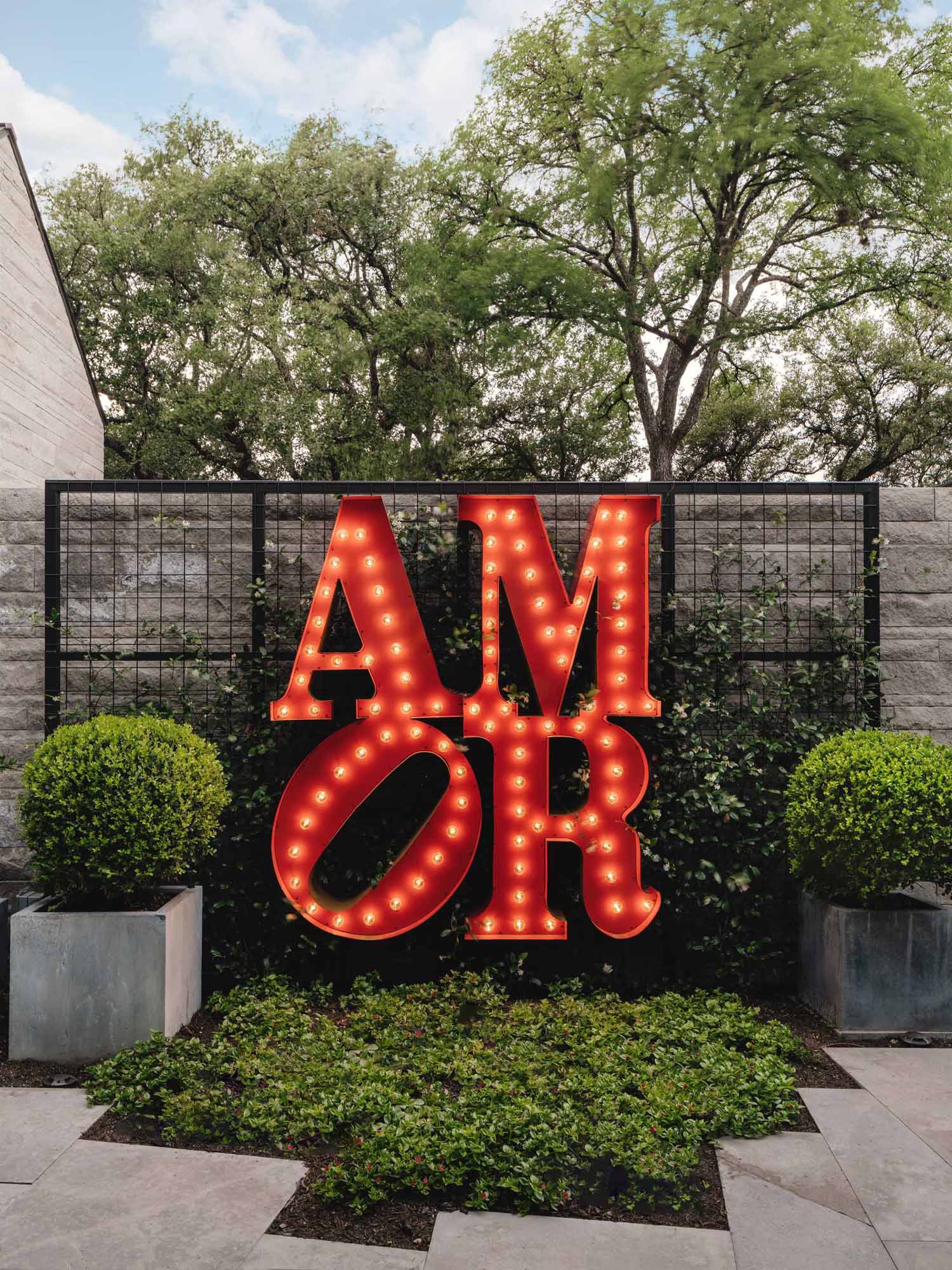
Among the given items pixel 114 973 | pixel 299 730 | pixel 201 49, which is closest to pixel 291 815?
pixel 299 730

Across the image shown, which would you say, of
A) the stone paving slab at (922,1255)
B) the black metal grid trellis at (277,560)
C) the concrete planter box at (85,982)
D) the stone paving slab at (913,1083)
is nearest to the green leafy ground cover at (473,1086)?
the concrete planter box at (85,982)

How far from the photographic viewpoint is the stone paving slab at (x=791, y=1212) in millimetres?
2348

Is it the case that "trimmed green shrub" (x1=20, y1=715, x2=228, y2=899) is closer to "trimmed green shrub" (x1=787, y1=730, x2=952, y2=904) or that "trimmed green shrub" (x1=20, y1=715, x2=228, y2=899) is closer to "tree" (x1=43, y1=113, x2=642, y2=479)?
"trimmed green shrub" (x1=787, y1=730, x2=952, y2=904)

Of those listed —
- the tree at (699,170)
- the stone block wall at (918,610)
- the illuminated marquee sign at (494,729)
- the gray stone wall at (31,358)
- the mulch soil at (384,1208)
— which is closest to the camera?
the mulch soil at (384,1208)

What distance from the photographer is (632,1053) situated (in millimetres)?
3500

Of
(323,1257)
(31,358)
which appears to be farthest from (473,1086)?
(31,358)

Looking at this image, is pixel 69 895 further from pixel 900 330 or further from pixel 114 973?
pixel 900 330

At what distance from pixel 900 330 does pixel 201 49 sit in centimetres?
1549

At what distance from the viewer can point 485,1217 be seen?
2.52m

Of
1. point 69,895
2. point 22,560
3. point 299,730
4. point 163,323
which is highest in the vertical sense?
point 163,323

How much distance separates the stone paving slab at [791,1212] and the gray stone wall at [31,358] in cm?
708

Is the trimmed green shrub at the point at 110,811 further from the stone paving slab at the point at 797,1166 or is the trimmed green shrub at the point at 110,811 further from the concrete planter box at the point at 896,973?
the concrete planter box at the point at 896,973

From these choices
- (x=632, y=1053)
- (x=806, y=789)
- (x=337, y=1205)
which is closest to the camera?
(x=337, y=1205)

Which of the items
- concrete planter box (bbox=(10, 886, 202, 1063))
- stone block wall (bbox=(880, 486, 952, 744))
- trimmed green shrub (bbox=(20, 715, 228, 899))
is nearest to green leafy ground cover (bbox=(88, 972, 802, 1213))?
concrete planter box (bbox=(10, 886, 202, 1063))
